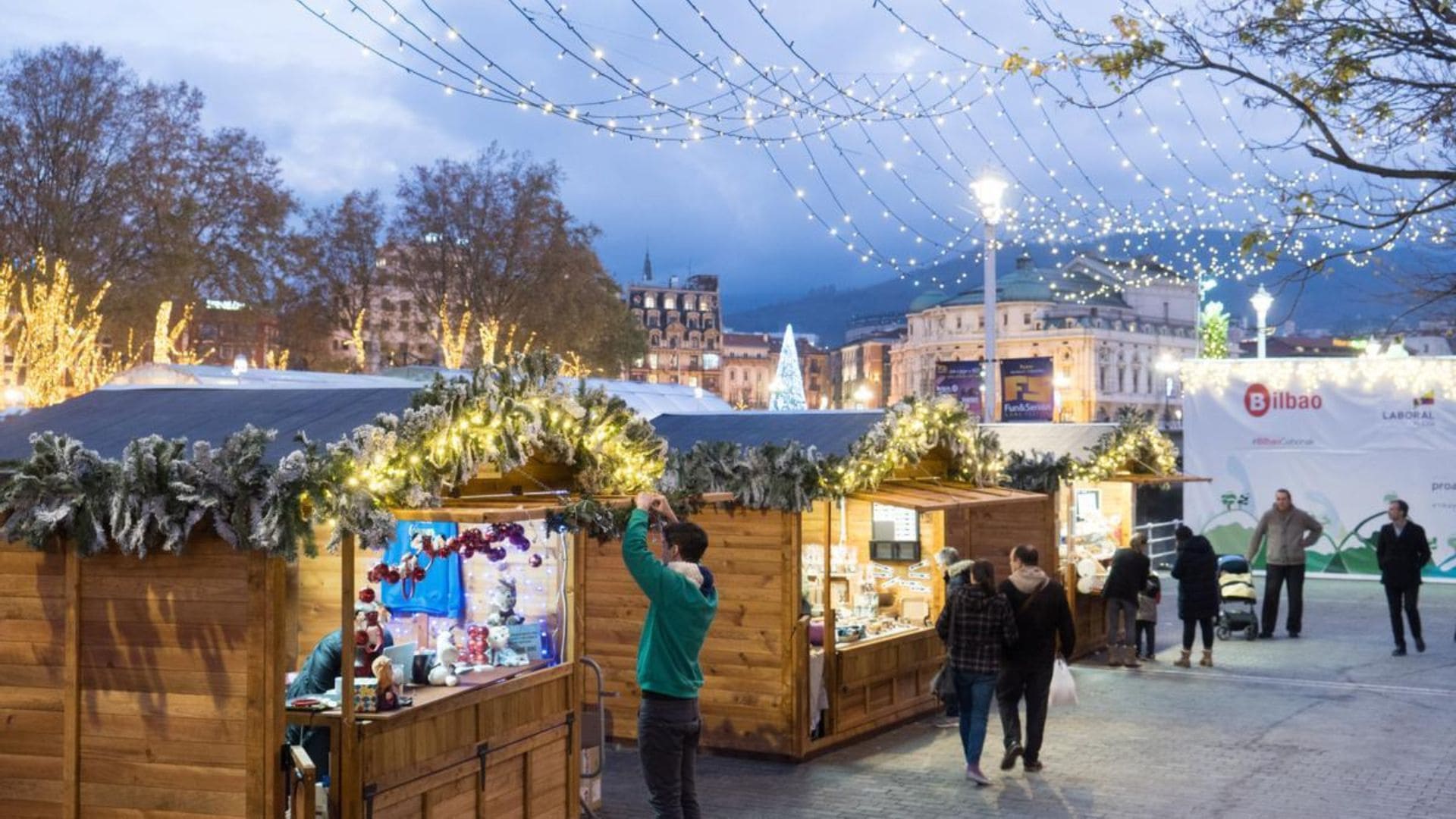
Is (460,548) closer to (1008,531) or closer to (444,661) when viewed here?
(444,661)

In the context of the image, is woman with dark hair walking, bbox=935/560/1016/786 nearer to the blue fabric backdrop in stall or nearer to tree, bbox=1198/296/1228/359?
the blue fabric backdrop in stall

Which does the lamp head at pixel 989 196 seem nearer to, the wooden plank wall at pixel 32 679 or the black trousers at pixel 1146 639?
the black trousers at pixel 1146 639

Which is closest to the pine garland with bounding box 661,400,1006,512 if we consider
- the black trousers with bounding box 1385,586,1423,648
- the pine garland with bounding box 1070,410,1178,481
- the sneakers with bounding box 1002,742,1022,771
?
the sneakers with bounding box 1002,742,1022,771

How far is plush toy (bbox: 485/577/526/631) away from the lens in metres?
8.47

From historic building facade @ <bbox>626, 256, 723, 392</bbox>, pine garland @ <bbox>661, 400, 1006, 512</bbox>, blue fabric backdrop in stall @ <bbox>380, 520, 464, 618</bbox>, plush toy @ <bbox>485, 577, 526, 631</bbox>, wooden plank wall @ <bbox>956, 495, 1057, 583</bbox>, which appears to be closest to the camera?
plush toy @ <bbox>485, 577, 526, 631</bbox>

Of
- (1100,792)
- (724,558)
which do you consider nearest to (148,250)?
(724,558)

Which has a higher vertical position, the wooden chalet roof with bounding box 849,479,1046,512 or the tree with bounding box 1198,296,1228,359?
the tree with bounding box 1198,296,1228,359

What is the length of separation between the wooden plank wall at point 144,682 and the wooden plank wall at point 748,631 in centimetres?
499

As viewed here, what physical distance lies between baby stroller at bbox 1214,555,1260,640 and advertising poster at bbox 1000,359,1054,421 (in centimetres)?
811

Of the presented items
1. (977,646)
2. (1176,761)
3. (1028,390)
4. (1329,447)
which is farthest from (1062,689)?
(1028,390)

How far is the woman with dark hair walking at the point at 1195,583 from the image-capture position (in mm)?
15399

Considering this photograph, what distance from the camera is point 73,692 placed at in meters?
6.71

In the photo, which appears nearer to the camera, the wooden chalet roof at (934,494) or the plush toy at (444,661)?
the plush toy at (444,661)

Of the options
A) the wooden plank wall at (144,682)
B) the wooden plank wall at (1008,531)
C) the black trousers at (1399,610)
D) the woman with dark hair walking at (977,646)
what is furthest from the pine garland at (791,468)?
the black trousers at (1399,610)
